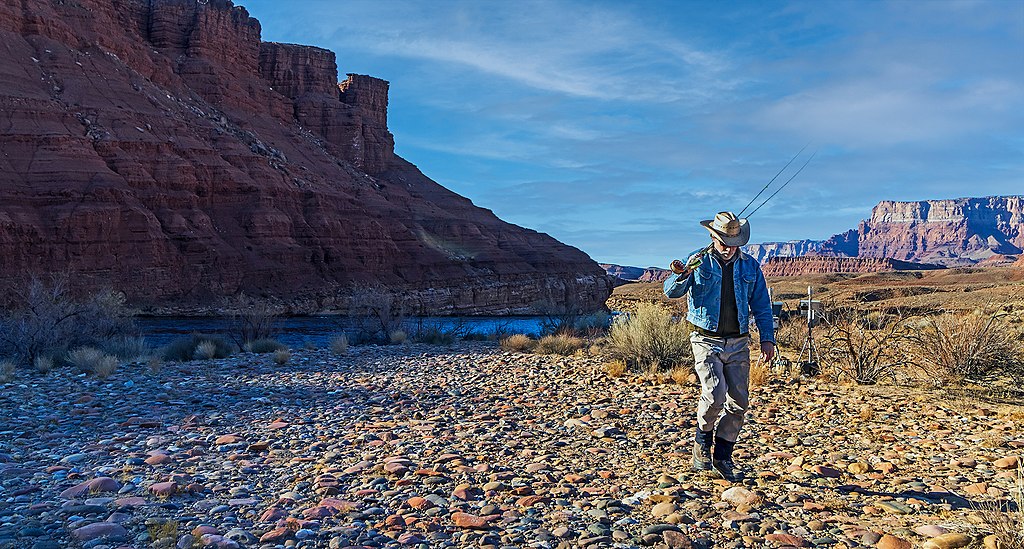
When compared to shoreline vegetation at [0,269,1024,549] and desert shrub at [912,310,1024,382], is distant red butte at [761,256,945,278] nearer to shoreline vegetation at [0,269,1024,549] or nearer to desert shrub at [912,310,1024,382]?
desert shrub at [912,310,1024,382]

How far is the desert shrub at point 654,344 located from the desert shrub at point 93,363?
7.89 meters

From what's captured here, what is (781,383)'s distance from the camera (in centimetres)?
891

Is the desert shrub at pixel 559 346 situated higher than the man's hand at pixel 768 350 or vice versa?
the man's hand at pixel 768 350

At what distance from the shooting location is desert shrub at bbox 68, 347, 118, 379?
422 inches

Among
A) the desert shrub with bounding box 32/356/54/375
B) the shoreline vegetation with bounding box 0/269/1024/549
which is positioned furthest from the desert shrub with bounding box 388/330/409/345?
the desert shrub with bounding box 32/356/54/375

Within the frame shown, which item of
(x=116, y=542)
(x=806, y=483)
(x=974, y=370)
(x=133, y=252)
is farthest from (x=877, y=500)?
(x=133, y=252)

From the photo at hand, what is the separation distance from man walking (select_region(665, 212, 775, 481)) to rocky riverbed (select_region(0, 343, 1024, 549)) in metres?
0.26

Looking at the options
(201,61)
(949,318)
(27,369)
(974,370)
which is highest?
(201,61)

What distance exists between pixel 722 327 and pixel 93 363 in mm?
10403

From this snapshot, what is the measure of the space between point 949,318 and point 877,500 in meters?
5.68

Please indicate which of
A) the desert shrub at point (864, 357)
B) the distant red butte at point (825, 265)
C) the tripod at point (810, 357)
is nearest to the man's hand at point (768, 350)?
the desert shrub at point (864, 357)

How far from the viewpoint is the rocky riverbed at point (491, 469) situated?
3811mm

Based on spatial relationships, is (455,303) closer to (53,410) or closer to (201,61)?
(201,61)

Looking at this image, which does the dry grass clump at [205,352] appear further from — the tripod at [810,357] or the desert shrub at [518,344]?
the tripod at [810,357]
